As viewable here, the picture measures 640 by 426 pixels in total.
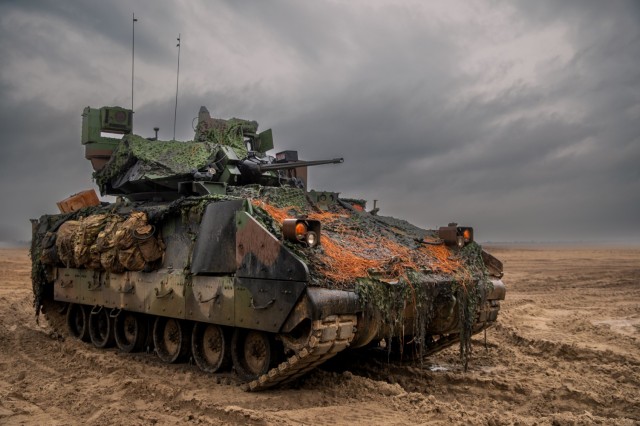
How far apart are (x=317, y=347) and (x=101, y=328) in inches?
237

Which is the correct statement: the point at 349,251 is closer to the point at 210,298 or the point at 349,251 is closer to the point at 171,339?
the point at 210,298

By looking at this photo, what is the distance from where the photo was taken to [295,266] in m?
6.73

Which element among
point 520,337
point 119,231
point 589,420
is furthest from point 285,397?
point 520,337

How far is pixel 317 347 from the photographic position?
6547 millimetres

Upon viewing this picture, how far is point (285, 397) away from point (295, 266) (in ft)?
4.71

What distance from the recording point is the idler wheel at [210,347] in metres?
8.22

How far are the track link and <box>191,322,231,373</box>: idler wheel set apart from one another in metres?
1.17

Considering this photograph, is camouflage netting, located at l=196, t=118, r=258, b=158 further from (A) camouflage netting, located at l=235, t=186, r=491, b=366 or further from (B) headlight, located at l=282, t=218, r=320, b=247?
(B) headlight, located at l=282, t=218, r=320, b=247

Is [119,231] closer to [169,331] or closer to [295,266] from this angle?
[169,331]

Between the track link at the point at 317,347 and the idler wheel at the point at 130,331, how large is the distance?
361 cm

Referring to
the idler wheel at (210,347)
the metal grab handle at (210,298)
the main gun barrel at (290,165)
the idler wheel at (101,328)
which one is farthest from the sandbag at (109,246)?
the main gun barrel at (290,165)

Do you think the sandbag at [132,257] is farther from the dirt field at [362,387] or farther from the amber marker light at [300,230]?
the amber marker light at [300,230]

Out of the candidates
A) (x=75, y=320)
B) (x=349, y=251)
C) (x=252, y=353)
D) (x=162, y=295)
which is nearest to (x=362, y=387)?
(x=252, y=353)

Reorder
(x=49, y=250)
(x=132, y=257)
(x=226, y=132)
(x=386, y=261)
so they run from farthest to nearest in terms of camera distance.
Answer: (x=226, y=132) < (x=49, y=250) < (x=132, y=257) < (x=386, y=261)
